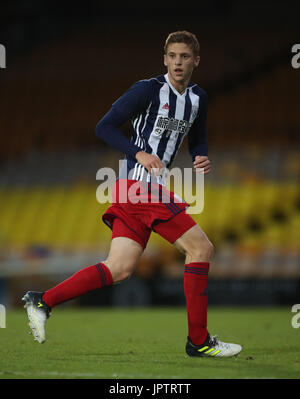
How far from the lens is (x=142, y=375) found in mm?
3355

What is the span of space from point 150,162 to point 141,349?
1.29 meters

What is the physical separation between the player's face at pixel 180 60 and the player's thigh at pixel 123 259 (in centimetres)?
96

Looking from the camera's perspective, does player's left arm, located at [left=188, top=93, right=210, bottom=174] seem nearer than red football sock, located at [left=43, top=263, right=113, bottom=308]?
No

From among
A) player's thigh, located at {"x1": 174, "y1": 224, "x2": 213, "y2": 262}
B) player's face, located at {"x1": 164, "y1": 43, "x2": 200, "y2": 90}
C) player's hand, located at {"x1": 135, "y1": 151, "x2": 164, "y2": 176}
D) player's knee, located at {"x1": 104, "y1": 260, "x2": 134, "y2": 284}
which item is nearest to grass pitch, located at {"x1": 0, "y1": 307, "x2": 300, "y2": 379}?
player's knee, located at {"x1": 104, "y1": 260, "x2": 134, "y2": 284}

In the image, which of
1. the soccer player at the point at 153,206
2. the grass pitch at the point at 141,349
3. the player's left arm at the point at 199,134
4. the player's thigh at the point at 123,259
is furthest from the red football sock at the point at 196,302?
the player's left arm at the point at 199,134

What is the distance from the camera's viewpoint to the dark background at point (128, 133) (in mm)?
9805

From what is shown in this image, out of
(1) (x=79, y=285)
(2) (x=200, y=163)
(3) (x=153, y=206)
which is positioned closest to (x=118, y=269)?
(1) (x=79, y=285)

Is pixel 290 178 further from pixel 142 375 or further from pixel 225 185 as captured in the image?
pixel 142 375

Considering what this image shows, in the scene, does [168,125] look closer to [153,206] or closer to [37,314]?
[153,206]

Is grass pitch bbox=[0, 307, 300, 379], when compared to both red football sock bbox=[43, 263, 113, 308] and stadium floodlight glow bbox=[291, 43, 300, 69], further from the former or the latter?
stadium floodlight glow bbox=[291, 43, 300, 69]

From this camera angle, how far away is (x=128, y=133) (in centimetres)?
1278

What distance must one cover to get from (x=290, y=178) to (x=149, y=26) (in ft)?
20.2

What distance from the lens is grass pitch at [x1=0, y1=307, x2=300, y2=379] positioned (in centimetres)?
347

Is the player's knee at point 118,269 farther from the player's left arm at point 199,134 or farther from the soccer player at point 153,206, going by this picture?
the player's left arm at point 199,134
